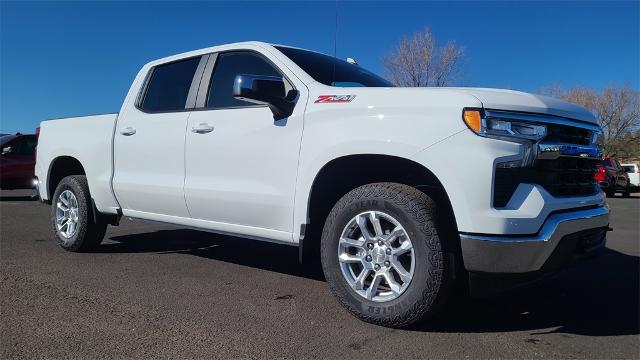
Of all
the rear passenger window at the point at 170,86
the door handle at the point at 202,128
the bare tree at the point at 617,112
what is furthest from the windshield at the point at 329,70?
the bare tree at the point at 617,112

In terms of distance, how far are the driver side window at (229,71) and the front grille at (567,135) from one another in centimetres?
215

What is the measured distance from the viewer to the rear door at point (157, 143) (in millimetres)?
4492

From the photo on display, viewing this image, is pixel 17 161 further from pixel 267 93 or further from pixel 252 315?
pixel 252 315

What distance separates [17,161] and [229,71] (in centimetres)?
1017

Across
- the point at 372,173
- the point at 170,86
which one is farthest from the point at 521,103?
the point at 170,86

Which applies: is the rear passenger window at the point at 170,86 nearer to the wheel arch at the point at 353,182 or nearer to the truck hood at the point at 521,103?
the wheel arch at the point at 353,182

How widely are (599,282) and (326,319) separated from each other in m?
2.64

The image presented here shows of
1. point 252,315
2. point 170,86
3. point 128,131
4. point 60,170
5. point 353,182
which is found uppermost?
point 170,86

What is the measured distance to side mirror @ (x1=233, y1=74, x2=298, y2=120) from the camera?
3539 mm

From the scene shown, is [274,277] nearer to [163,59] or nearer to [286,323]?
[286,323]

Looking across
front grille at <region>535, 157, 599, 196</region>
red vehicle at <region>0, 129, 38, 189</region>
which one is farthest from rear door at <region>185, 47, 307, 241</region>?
red vehicle at <region>0, 129, 38, 189</region>

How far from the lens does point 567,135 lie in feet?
10.5

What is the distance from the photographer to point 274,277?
447cm

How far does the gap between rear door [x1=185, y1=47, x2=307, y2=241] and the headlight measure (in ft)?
4.03
